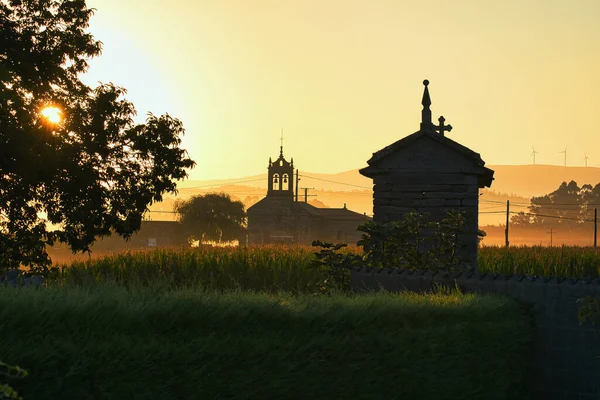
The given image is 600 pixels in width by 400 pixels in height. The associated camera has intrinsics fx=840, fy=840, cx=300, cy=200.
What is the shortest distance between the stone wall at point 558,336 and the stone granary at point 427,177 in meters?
9.43

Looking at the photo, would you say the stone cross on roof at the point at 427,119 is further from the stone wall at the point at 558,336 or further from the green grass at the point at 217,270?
the stone wall at the point at 558,336

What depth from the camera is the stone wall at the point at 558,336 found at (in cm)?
1526

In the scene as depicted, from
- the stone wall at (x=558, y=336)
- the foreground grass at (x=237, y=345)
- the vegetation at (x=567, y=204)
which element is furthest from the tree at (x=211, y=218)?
the foreground grass at (x=237, y=345)

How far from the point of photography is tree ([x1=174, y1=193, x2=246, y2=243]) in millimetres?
117500

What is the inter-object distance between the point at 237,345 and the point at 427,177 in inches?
671

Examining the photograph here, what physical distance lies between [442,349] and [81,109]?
62.5ft

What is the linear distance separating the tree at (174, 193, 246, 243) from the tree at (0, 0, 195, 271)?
89.4 metres

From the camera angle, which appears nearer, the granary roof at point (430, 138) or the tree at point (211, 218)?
the granary roof at point (430, 138)

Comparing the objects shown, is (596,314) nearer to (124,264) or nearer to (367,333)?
(367,333)

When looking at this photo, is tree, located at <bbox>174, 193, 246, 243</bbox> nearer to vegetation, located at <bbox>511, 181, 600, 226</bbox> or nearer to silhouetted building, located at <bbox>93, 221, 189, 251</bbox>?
silhouetted building, located at <bbox>93, 221, 189, 251</bbox>

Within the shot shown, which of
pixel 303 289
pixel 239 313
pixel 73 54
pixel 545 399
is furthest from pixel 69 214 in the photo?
pixel 239 313

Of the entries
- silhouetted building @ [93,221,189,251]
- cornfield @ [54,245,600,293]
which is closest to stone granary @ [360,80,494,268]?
cornfield @ [54,245,600,293]

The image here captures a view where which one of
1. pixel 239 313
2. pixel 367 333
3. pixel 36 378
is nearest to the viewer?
pixel 36 378

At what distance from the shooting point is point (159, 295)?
966 cm
